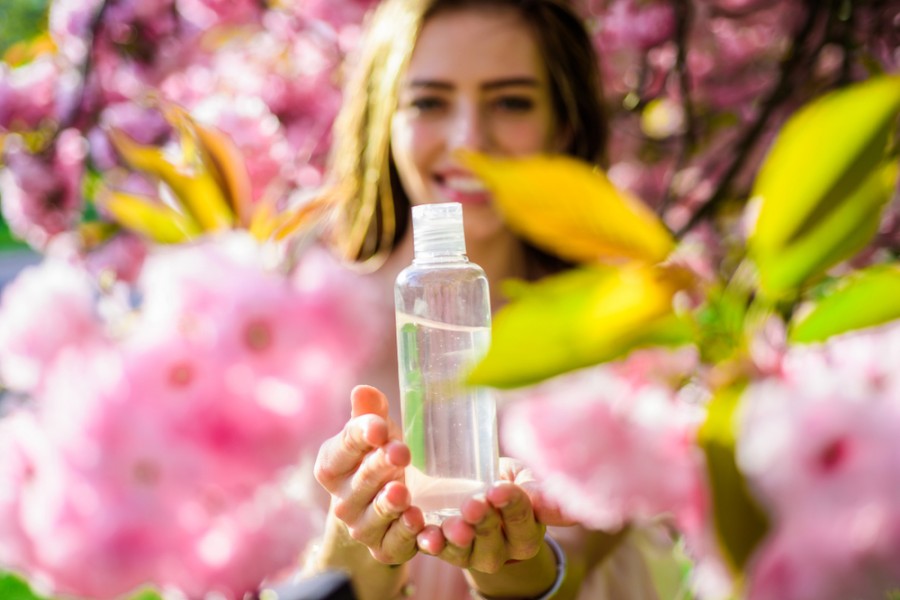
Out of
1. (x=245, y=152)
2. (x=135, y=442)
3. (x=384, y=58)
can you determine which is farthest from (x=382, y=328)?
(x=384, y=58)

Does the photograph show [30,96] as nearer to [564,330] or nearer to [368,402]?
[368,402]

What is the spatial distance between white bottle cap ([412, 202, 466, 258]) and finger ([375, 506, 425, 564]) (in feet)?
0.66

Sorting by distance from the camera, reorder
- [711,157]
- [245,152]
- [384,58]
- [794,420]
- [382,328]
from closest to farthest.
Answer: [794,420]
[382,328]
[245,152]
[384,58]
[711,157]

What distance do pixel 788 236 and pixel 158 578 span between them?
276mm

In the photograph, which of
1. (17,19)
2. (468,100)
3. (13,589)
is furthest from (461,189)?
(17,19)

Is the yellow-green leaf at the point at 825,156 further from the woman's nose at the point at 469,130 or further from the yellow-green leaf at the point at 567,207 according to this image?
the woman's nose at the point at 469,130

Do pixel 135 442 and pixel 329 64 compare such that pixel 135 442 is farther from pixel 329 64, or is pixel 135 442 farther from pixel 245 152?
pixel 329 64

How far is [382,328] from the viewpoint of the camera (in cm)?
45

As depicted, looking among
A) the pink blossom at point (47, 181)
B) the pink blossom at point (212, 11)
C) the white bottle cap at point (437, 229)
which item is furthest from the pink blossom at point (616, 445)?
the pink blossom at point (212, 11)

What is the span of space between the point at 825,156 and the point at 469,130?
1271 mm

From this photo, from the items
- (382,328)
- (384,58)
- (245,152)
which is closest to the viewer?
(382,328)

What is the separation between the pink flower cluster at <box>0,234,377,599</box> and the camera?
1.28 feet

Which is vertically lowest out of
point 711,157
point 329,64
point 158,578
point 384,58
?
point 711,157

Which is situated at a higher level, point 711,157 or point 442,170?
point 442,170
